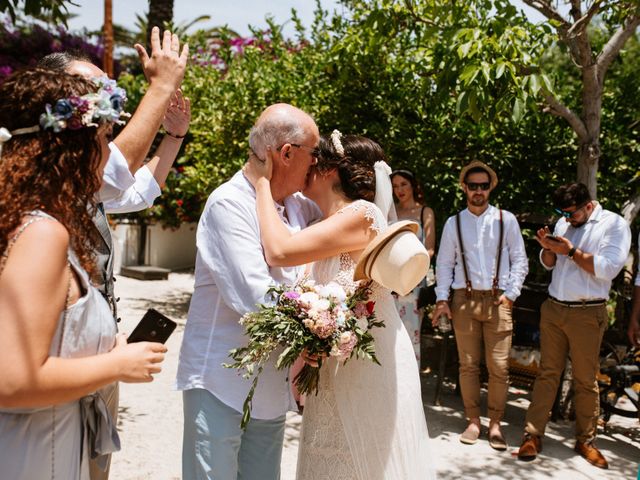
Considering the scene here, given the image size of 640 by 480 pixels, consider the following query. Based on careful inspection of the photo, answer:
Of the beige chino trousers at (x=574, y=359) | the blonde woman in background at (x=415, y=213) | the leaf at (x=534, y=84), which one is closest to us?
the leaf at (x=534, y=84)

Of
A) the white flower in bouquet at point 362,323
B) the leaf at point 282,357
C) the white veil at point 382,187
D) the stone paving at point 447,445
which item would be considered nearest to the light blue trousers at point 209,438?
the leaf at point 282,357

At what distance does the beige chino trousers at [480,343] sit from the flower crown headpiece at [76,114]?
14.0 feet

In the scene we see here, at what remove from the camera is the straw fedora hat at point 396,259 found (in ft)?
8.30

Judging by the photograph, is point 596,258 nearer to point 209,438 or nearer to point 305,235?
point 305,235

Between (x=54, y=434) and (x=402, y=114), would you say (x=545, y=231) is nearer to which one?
(x=402, y=114)

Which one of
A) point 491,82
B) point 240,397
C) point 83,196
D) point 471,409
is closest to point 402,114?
point 491,82

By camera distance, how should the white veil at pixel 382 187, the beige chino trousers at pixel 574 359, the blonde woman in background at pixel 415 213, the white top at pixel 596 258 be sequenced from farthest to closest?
the blonde woman in background at pixel 415 213
the beige chino trousers at pixel 574 359
the white top at pixel 596 258
the white veil at pixel 382 187

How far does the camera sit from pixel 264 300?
2.46 meters

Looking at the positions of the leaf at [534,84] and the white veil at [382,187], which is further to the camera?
the leaf at [534,84]

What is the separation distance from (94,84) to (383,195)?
4.71ft

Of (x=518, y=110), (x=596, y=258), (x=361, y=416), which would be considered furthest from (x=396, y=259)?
(x=596, y=258)

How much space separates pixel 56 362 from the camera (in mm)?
1633

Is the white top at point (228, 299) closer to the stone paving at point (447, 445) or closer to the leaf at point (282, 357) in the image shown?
the leaf at point (282, 357)

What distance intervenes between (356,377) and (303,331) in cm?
A: 43
